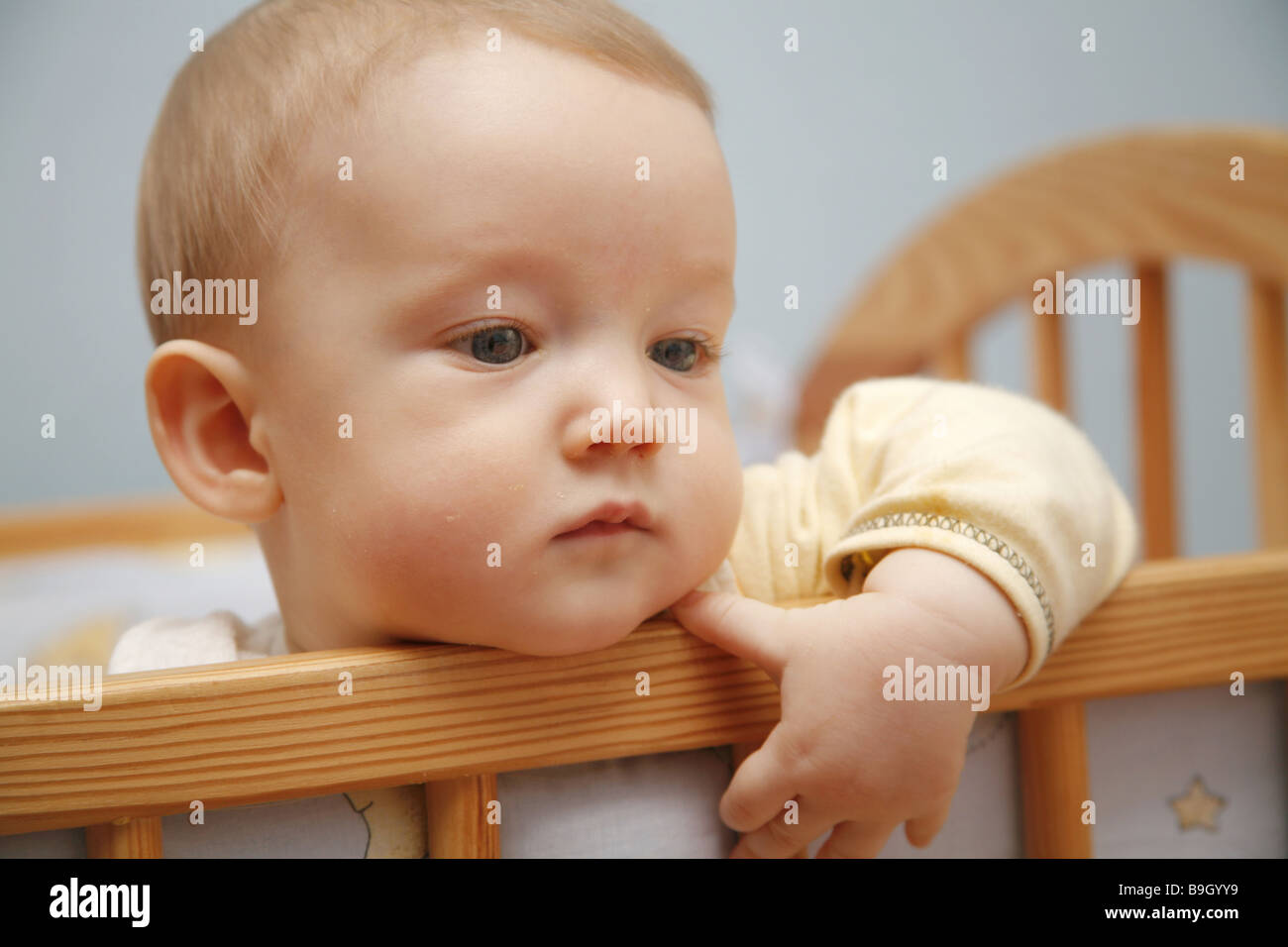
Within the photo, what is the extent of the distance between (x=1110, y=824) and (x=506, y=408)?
0.49 meters

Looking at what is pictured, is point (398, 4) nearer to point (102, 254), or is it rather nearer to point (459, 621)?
point (459, 621)

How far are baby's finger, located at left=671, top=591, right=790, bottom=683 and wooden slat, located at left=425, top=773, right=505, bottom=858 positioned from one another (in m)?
0.14

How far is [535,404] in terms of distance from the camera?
0.54m

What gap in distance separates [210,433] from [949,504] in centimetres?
46

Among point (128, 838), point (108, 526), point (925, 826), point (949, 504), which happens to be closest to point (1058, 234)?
point (949, 504)

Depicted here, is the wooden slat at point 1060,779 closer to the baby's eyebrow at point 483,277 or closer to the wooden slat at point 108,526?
the baby's eyebrow at point 483,277

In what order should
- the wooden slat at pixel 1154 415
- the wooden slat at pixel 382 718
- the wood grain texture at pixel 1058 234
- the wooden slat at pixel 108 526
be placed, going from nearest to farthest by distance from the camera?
the wooden slat at pixel 382 718
the wood grain texture at pixel 1058 234
the wooden slat at pixel 1154 415
the wooden slat at pixel 108 526

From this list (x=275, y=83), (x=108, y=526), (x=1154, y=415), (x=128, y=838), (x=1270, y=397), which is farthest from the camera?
(x=108, y=526)

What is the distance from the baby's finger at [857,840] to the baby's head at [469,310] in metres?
0.17

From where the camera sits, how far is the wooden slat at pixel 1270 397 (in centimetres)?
120

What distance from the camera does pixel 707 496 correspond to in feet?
1.96

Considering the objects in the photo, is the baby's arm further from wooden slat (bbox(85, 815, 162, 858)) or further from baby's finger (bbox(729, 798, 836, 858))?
wooden slat (bbox(85, 815, 162, 858))

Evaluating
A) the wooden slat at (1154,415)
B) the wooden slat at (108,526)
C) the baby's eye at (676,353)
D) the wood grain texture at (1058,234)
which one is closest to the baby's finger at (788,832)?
the baby's eye at (676,353)

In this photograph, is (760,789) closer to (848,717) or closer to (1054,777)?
(848,717)
